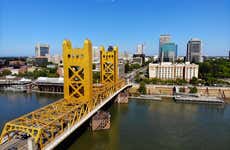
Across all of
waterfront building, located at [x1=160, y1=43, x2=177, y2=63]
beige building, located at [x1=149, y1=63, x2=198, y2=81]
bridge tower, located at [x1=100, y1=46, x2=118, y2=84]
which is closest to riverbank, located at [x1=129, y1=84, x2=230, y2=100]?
beige building, located at [x1=149, y1=63, x2=198, y2=81]

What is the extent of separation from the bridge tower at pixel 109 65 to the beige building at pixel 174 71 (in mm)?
15590

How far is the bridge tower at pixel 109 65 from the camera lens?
713 inches

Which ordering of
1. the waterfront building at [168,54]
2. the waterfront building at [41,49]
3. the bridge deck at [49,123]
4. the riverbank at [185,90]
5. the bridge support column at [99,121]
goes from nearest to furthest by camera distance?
the bridge deck at [49,123] < the bridge support column at [99,121] < the riverbank at [185,90] < the waterfront building at [168,54] < the waterfront building at [41,49]

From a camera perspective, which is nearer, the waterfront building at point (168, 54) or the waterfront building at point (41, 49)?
the waterfront building at point (168, 54)

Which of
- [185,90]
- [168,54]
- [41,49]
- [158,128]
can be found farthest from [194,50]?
[41,49]

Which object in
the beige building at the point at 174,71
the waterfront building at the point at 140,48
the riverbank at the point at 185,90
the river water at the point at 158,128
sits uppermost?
the waterfront building at the point at 140,48

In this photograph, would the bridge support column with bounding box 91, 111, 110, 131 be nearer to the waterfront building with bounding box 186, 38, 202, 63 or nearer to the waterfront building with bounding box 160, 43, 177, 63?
the waterfront building with bounding box 160, 43, 177, 63

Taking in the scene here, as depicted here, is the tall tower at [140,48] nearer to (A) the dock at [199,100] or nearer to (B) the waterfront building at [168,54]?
(B) the waterfront building at [168,54]

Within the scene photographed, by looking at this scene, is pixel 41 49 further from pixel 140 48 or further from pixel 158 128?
pixel 158 128

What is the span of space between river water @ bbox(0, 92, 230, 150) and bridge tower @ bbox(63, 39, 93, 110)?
8.36ft

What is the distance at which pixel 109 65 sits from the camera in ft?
60.7

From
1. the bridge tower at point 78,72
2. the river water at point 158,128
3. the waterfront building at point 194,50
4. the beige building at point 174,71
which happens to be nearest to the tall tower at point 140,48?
the waterfront building at point 194,50

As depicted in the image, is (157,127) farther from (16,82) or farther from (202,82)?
(16,82)

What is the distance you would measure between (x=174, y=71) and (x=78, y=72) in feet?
82.7
